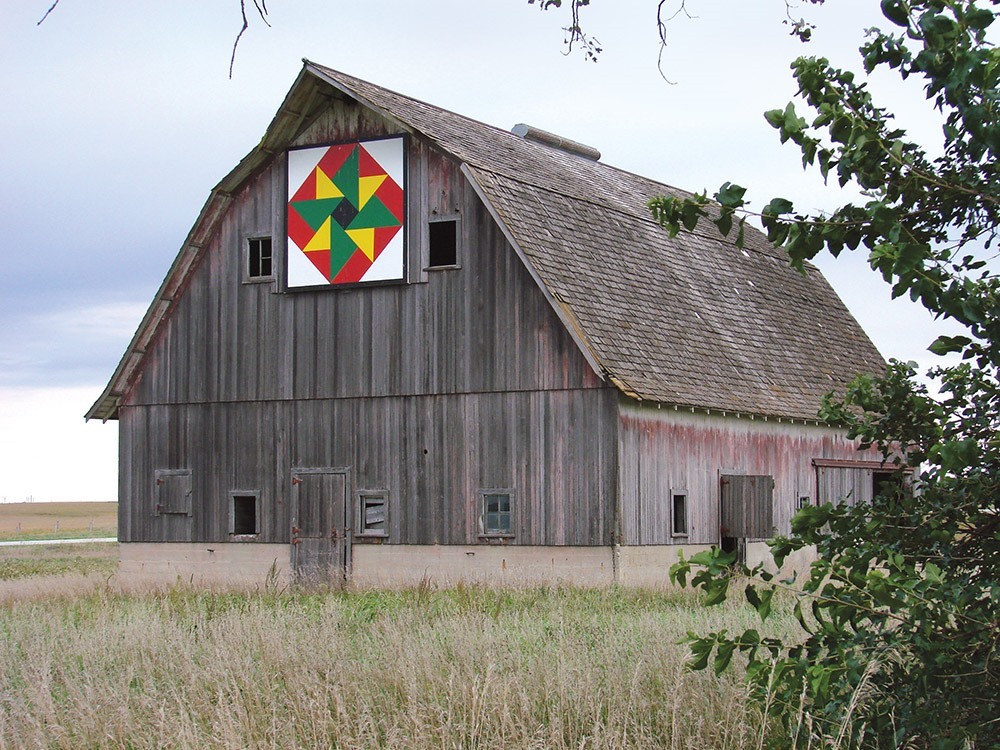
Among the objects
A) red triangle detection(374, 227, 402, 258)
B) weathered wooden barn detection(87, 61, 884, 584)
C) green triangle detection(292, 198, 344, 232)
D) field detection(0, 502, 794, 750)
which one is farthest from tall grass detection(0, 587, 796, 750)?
green triangle detection(292, 198, 344, 232)

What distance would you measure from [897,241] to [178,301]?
20.5 m

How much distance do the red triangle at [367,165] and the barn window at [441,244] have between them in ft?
4.52

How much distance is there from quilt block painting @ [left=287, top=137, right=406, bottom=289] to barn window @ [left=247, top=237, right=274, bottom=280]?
73cm

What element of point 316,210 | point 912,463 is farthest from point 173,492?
point 912,463

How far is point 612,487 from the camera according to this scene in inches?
835

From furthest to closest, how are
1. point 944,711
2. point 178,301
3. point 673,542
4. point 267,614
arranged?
point 178,301, point 673,542, point 267,614, point 944,711

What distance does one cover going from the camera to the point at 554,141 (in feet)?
105

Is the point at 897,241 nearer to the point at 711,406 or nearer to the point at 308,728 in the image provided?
the point at 308,728

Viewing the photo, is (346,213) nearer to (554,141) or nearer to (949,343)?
(554,141)

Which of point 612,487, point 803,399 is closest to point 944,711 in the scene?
point 612,487

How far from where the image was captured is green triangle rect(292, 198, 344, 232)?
23.6 meters

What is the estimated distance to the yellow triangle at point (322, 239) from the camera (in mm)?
23672

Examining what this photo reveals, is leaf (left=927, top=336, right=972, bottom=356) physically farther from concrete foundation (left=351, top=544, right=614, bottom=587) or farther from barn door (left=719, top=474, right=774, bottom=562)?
barn door (left=719, top=474, right=774, bottom=562)

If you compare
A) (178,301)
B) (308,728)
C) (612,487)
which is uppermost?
(178,301)
